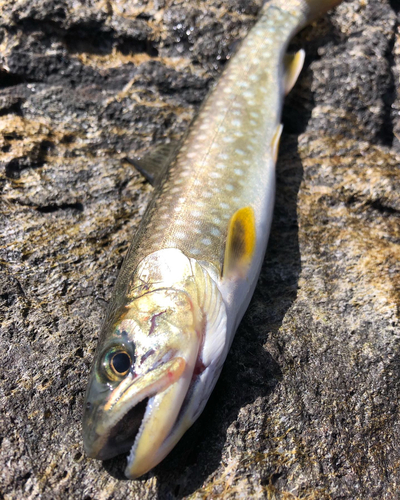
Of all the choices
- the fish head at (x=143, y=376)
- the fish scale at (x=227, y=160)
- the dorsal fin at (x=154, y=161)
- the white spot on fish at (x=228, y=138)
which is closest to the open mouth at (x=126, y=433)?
the fish head at (x=143, y=376)

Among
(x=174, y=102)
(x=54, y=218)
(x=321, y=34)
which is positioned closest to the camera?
(x=54, y=218)

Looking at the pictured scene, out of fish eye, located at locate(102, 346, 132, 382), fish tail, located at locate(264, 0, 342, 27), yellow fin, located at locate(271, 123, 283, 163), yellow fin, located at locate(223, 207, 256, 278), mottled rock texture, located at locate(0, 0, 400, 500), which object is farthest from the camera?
fish tail, located at locate(264, 0, 342, 27)

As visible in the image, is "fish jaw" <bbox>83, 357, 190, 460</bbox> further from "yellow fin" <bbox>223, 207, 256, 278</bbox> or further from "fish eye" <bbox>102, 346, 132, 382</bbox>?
"yellow fin" <bbox>223, 207, 256, 278</bbox>

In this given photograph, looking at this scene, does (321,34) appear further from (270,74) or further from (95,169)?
(95,169)

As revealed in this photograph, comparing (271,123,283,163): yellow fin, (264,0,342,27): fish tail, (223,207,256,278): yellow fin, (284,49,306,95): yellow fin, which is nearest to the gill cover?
(223,207,256,278): yellow fin

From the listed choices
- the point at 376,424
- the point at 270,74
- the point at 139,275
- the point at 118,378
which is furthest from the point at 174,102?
the point at 376,424

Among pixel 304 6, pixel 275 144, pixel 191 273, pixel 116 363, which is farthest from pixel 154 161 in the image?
pixel 304 6
